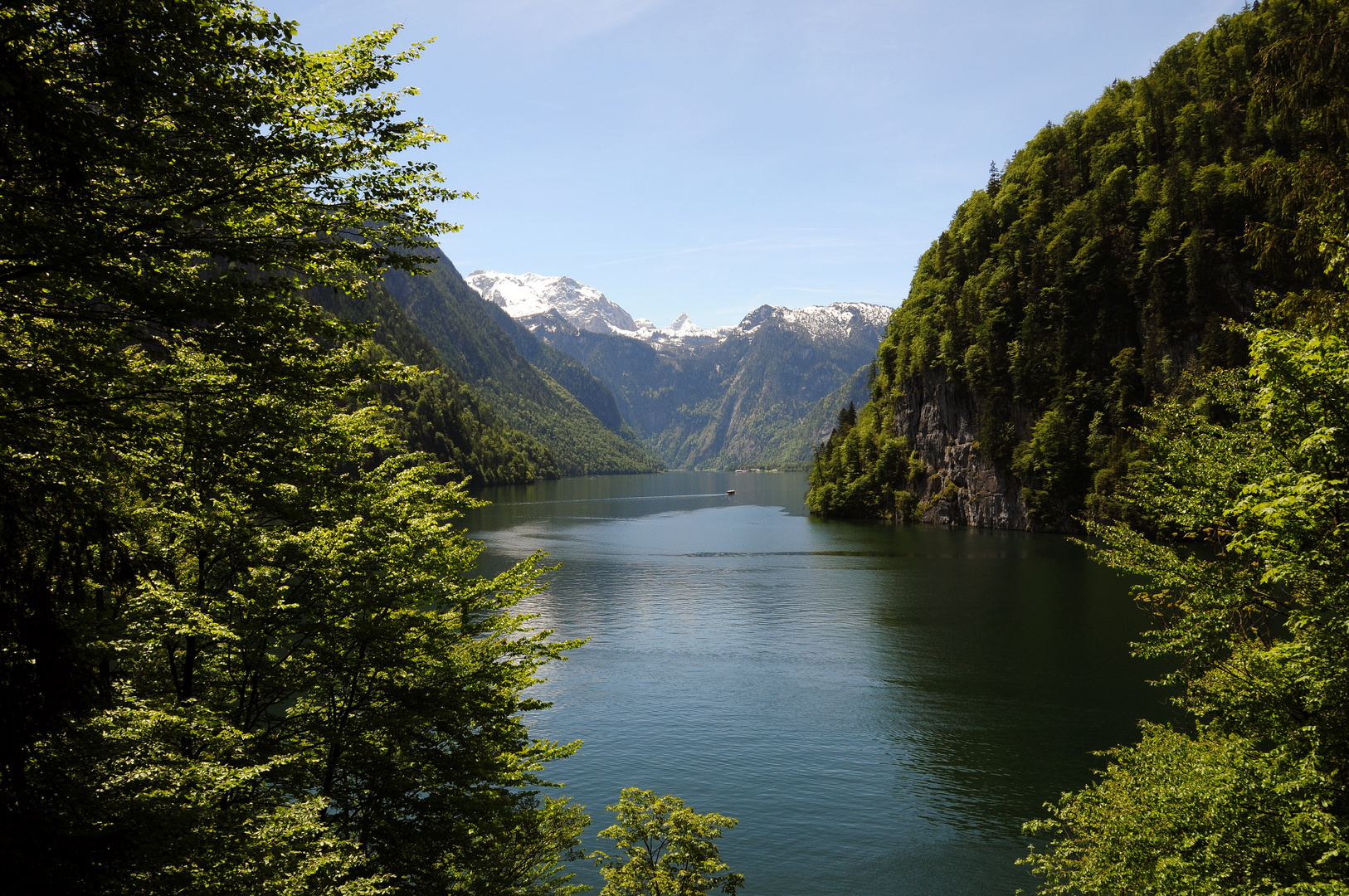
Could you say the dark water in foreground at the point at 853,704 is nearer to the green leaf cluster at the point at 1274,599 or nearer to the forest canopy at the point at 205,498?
the green leaf cluster at the point at 1274,599

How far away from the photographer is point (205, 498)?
1622 centimetres

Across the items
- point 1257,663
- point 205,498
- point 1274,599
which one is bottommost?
point 1257,663

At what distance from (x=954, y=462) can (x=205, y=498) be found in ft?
428

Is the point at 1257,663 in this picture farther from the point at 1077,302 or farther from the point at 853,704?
the point at 1077,302

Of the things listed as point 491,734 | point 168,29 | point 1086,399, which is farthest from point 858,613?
point 1086,399

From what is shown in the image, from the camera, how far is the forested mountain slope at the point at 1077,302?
105m

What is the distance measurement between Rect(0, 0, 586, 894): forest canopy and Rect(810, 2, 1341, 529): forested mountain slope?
96028 millimetres

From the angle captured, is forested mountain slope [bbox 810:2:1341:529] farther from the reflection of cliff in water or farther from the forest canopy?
the forest canopy

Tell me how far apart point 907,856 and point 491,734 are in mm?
17336

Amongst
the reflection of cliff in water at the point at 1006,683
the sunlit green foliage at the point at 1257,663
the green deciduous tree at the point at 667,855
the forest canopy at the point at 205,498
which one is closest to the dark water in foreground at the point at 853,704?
the reflection of cliff in water at the point at 1006,683

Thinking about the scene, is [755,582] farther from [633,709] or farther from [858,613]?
[633,709]

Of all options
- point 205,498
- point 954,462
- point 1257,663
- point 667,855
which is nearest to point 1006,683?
point 1257,663

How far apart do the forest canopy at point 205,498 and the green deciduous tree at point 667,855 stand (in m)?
2.74

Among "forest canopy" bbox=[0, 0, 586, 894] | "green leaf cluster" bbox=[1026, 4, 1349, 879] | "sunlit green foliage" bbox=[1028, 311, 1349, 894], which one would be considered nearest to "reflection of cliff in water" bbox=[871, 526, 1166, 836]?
"sunlit green foliage" bbox=[1028, 311, 1349, 894]
